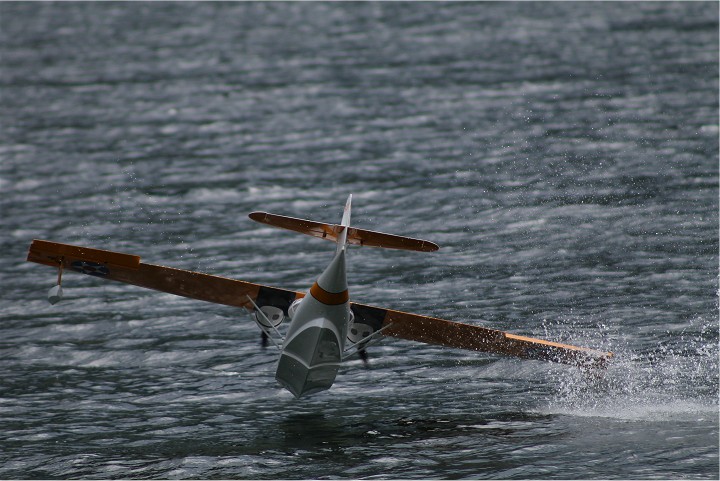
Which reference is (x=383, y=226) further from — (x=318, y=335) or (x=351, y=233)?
(x=318, y=335)

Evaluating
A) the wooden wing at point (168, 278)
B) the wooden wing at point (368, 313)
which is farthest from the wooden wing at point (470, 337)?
the wooden wing at point (168, 278)

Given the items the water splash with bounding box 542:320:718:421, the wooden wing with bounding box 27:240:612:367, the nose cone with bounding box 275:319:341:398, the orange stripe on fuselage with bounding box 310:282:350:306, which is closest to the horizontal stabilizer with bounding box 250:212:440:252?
the orange stripe on fuselage with bounding box 310:282:350:306

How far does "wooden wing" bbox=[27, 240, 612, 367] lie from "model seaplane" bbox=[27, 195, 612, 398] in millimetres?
29

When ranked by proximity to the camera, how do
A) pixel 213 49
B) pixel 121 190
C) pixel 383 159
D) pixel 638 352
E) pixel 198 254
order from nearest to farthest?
pixel 638 352, pixel 198 254, pixel 121 190, pixel 383 159, pixel 213 49

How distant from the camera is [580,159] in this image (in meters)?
52.2

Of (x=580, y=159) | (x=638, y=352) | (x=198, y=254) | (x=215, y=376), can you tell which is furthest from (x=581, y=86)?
(x=215, y=376)

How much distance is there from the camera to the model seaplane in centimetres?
2636

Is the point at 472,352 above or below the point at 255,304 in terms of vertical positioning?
below

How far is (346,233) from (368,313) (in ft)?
13.1

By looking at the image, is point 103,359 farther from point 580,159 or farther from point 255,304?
point 580,159

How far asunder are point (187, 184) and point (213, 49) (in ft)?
104

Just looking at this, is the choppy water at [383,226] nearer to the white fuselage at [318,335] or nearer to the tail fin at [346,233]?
the white fuselage at [318,335]

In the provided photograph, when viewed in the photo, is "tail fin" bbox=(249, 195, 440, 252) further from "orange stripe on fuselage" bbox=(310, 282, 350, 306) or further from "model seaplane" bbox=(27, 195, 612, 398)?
"orange stripe on fuselage" bbox=(310, 282, 350, 306)

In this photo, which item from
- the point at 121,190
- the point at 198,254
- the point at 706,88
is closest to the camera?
the point at 198,254
